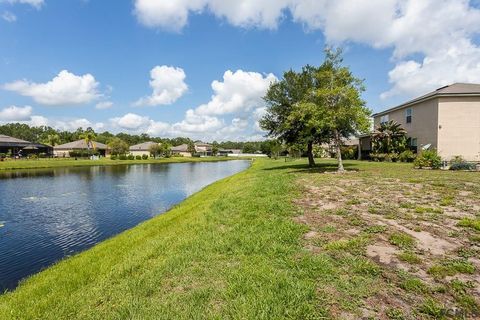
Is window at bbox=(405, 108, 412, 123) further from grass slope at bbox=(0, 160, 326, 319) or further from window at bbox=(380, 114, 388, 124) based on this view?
grass slope at bbox=(0, 160, 326, 319)

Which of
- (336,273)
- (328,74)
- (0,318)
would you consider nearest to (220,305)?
(336,273)

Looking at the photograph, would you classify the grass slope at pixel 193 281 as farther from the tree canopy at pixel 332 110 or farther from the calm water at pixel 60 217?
the tree canopy at pixel 332 110

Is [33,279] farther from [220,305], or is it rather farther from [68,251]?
[220,305]

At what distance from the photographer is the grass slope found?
177 inches

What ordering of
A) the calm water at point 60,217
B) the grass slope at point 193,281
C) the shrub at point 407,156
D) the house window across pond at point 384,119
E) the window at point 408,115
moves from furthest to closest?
the house window across pond at point 384,119, the window at point 408,115, the shrub at point 407,156, the calm water at point 60,217, the grass slope at point 193,281

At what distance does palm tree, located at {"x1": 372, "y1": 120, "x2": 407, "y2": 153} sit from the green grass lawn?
27.5 m

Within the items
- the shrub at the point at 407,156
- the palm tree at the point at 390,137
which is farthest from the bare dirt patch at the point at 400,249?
the palm tree at the point at 390,137

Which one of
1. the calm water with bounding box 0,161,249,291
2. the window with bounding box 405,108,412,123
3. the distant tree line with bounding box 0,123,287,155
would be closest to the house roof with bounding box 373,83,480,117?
the window with bounding box 405,108,412,123

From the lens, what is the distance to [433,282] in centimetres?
469

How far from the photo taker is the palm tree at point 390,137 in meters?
34.5

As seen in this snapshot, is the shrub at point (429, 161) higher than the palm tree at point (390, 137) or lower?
lower

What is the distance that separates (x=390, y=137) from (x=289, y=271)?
115 feet

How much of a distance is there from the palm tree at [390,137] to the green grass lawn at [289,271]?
27543mm

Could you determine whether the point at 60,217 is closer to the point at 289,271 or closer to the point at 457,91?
the point at 289,271
